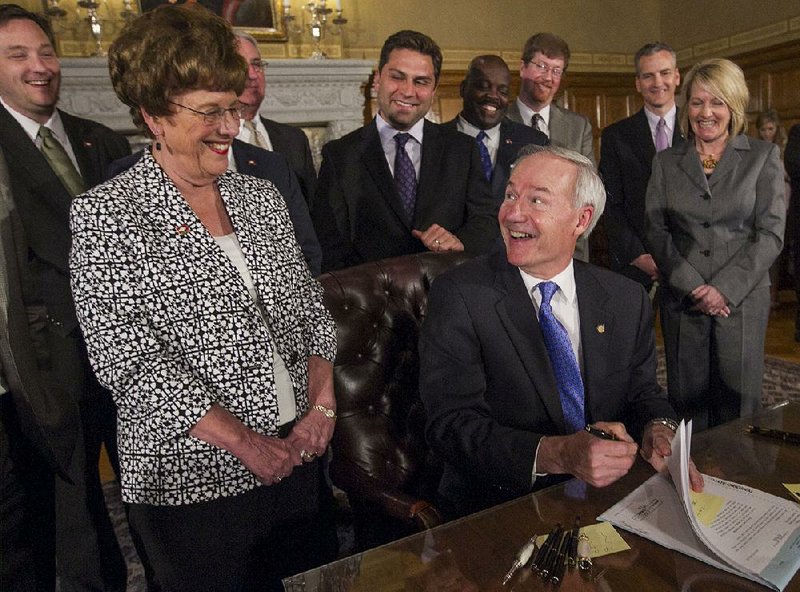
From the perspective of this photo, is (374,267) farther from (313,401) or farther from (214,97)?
(214,97)

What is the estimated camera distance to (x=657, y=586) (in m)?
1.03

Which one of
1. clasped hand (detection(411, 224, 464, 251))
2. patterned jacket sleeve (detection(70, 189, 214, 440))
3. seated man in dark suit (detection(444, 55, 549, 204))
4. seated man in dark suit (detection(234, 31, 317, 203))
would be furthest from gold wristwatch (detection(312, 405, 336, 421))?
seated man in dark suit (detection(444, 55, 549, 204))

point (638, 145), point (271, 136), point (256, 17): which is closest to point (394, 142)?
point (271, 136)

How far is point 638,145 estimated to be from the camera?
343cm

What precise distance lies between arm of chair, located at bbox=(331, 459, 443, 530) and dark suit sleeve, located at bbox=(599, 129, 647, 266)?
1.96 metres

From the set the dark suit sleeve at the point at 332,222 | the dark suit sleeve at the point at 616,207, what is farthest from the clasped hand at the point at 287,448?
the dark suit sleeve at the point at 616,207

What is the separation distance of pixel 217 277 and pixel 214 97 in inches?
14.9

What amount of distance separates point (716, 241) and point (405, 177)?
1.30 m

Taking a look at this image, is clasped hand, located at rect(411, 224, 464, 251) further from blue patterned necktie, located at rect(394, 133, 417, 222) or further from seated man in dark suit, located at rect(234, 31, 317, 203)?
seated man in dark suit, located at rect(234, 31, 317, 203)

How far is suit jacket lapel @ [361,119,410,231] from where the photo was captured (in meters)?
2.54

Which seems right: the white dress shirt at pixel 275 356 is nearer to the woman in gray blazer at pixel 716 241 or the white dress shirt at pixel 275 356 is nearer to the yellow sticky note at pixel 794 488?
the yellow sticky note at pixel 794 488

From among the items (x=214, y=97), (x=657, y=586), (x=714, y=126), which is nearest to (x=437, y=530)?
(x=657, y=586)

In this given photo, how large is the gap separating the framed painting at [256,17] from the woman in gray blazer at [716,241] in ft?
14.8

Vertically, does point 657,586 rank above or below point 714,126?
below
